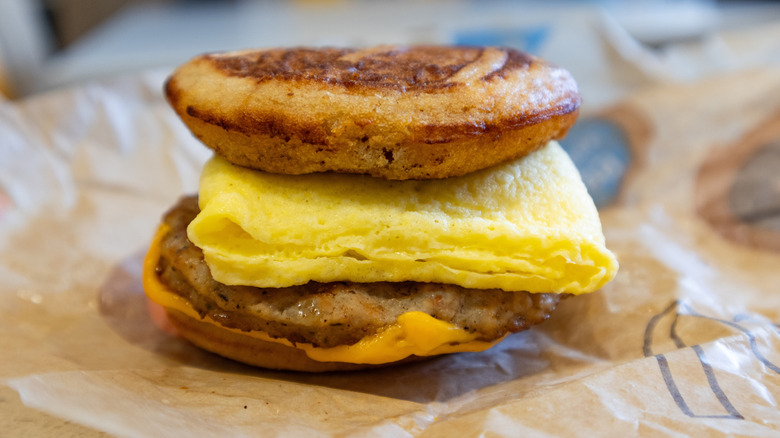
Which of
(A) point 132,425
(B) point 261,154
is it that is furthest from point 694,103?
(A) point 132,425

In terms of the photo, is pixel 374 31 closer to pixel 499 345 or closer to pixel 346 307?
pixel 499 345

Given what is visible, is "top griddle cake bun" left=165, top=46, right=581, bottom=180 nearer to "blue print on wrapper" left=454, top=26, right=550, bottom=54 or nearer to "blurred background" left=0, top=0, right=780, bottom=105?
"blurred background" left=0, top=0, right=780, bottom=105

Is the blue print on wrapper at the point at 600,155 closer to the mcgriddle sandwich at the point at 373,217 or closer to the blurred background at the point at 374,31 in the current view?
the blurred background at the point at 374,31

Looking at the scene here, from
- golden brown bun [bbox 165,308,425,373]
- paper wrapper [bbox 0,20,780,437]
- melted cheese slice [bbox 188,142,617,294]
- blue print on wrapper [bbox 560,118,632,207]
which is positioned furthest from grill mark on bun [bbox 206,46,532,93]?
blue print on wrapper [bbox 560,118,632,207]

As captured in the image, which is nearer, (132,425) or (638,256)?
(132,425)

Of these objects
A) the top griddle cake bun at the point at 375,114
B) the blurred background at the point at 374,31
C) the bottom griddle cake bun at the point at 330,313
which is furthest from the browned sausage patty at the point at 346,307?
the blurred background at the point at 374,31

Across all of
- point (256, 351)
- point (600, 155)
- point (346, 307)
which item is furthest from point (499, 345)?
point (600, 155)

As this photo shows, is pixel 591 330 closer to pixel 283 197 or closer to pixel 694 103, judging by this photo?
pixel 283 197
